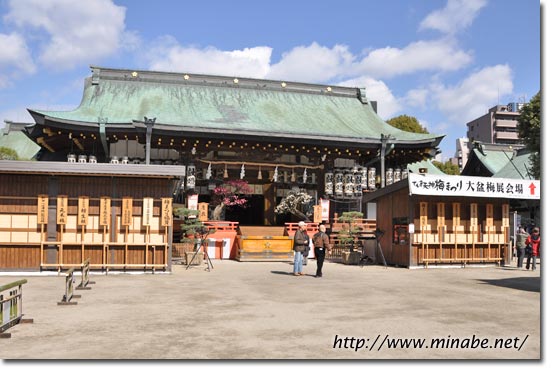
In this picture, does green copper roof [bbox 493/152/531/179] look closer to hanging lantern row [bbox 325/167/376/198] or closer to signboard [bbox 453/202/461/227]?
hanging lantern row [bbox 325/167/376/198]

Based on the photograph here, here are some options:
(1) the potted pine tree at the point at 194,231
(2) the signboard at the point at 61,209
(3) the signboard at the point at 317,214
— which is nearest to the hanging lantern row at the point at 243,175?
(3) the signboard at the point at 317,214

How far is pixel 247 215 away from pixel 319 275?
67.0 ft

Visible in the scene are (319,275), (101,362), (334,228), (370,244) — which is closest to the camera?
(101,362)

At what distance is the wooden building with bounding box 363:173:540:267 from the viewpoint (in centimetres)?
2036

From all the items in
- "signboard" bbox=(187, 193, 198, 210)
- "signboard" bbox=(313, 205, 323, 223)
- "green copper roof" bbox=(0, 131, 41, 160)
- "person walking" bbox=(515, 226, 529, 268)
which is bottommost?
"person walking" bbox=(515, 226, 529, 268)

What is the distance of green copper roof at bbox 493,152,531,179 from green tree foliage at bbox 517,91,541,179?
7.53 m

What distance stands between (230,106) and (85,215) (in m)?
18.0

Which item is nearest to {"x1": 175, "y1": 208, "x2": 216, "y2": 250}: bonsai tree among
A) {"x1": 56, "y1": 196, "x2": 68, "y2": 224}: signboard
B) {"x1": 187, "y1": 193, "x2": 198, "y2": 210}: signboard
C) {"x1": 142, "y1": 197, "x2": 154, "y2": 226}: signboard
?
{"x1": 187, "y1": 193, "x2": 198, "y2": 210}: signboard

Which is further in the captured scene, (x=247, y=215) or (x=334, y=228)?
(x=247, y=215)

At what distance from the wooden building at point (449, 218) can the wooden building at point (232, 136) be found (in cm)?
943

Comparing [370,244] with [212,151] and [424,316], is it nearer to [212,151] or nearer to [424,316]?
[212,151]

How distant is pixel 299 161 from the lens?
107ft

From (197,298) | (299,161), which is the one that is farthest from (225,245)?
(197,298)

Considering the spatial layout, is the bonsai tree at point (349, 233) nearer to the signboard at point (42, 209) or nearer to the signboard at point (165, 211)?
the signboard at point (165, 211)
